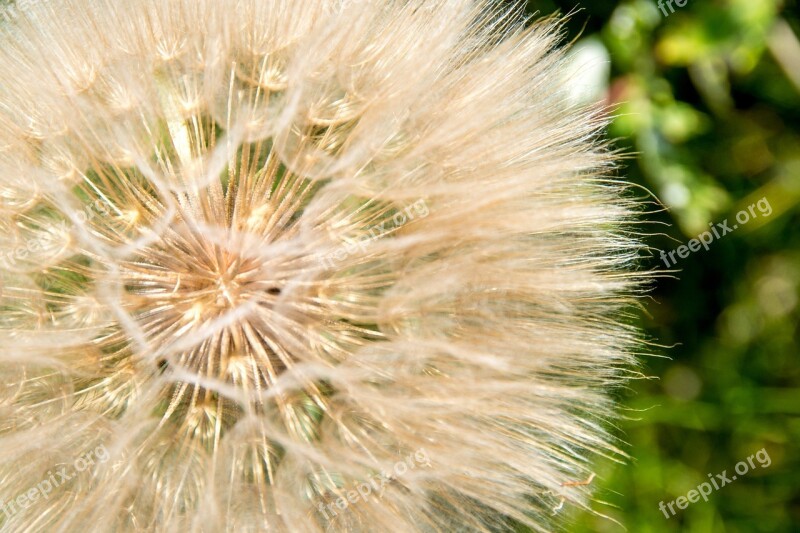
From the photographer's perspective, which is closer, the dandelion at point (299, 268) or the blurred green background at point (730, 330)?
the dandelion at point (299, 268)

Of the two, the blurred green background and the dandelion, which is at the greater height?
the dandelion

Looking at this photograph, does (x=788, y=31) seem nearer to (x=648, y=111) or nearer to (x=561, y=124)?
(x=648, y=111)

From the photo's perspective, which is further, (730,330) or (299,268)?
(730,330)

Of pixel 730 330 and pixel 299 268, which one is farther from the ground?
pixel 299 268

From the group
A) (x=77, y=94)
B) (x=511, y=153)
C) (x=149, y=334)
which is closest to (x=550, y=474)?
(x=511, y=153)

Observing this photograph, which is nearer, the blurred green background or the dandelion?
the dandelion
